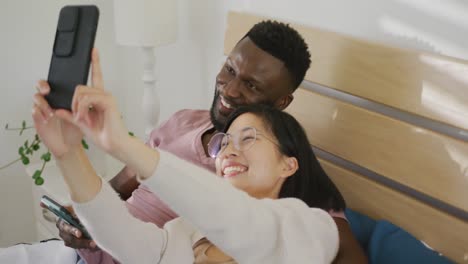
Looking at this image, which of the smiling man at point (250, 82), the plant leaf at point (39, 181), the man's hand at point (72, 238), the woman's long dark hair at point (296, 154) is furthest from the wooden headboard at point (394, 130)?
the plant leaf at point (39, 181)

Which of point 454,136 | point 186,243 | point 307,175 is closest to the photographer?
point 186,243

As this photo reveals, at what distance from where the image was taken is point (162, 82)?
7.68 ft

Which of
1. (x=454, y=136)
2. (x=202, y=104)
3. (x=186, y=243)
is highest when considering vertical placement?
(x=454, y=136)

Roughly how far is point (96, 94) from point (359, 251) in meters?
0.66

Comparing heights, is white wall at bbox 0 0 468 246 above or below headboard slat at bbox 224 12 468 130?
below

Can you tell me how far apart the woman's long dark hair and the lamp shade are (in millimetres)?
857

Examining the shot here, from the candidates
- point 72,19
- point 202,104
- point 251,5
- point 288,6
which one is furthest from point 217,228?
point 202,104

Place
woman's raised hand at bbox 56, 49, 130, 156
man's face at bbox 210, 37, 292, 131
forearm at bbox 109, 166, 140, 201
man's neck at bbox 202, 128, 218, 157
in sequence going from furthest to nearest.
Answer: forearm at bbox 109, 166, 140, 201
man's neck at bbox 202, 128, 218, 157
man's face at bbox 210, 37, 292, 131
woman's raised hand at bbox 56, 49, 130, 156

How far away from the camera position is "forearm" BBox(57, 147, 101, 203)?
2.74 feet

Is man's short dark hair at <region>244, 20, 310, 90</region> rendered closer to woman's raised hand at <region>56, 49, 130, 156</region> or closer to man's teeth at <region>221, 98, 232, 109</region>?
man's teeth at <region>221, 98, 232, 109</region>

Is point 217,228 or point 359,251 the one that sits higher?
point 217,228

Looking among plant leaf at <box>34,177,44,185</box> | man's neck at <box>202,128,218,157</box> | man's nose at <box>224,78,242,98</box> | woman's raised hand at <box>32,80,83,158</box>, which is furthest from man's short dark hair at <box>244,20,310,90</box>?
plant leaf at <box>34,177,44,185</box>

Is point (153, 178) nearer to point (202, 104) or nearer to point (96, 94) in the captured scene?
point (96, 94)

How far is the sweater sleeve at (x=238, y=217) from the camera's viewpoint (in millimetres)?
764
